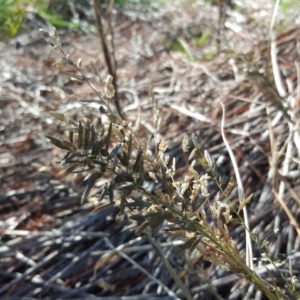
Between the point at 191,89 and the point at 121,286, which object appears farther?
the point at 191,89

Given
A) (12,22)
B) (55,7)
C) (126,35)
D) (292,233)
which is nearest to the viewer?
(292,233)

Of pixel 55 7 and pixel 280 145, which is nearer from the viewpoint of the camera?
pixel 280 145

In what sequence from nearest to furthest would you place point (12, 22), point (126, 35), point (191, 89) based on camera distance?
point (12, 22) → point (191, 89) → point (126, 35)

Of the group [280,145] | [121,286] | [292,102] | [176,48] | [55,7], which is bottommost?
[121,286]

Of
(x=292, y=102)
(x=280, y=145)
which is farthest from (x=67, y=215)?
(x=292, y=102)

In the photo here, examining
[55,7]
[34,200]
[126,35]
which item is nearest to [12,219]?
[34,200]

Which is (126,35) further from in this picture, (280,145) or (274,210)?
(274,210)

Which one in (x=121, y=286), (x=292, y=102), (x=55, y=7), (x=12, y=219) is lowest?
(x=121, y=286)

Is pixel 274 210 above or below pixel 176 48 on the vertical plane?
below

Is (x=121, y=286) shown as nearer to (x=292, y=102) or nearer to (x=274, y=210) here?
(x=274, y=210)
